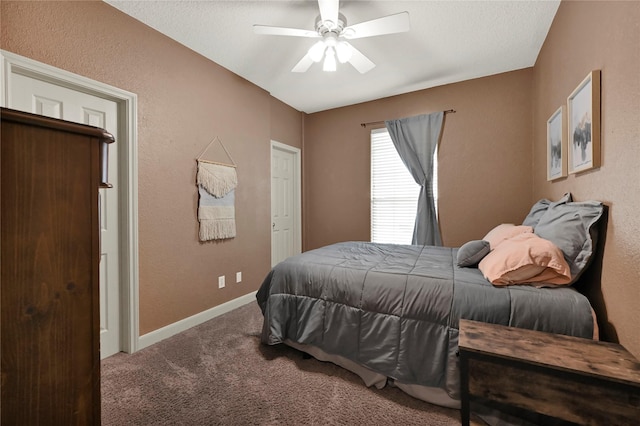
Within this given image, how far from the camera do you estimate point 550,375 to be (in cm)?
110

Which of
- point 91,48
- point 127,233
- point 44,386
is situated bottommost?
point 44,386

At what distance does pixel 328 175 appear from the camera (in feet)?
14.3

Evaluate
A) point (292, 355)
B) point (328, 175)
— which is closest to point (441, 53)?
point (328, 175)

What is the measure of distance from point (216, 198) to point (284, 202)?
1415 millimetres

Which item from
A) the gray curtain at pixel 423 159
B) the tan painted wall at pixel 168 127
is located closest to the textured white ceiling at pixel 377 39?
the tan painted wall at pixel 168 127

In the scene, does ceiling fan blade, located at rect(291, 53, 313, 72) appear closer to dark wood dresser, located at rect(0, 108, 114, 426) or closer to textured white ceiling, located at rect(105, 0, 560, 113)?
textured white ceiling, located at rect(105, 0, 560, 113)

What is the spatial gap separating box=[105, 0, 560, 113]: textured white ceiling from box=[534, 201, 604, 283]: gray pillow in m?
1.66

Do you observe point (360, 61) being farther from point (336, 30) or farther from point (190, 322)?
point (190, 322)

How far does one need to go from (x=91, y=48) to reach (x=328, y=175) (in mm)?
3008

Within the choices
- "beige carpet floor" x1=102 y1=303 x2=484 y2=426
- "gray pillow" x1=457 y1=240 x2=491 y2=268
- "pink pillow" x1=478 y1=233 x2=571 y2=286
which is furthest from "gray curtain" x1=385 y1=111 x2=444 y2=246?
"beige carpet floor" x1=102 y1=303 x2=484 y2=426

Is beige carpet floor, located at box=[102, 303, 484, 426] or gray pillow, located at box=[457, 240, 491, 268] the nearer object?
beige carpet floor, located at box=[102, 303, 484, 426]

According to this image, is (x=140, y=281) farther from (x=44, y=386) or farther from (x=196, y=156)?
(x=44, y=386)

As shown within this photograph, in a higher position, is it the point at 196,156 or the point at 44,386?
the point at 196,156

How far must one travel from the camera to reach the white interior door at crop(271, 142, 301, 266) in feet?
13.2
